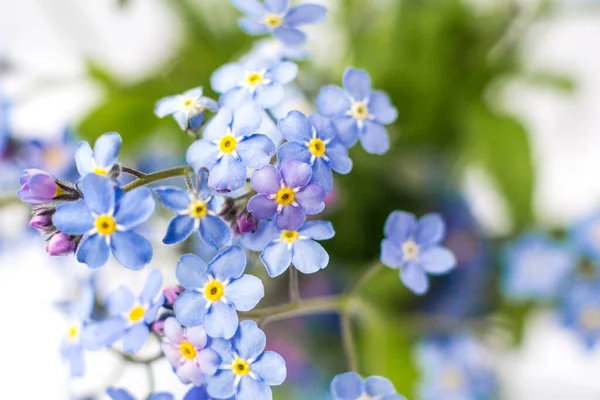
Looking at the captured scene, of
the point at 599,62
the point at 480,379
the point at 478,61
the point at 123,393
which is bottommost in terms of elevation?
the point at 123,393

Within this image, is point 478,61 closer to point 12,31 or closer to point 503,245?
point 503,245

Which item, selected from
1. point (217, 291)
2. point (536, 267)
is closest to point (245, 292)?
point (217, 291)

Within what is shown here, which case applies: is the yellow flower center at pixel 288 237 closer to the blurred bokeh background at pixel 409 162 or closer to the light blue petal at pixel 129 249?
the light blue petal at pixel 129 249

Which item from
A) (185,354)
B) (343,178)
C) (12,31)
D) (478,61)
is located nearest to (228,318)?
(185,354)

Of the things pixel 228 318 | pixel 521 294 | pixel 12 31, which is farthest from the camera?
pixel 12 31

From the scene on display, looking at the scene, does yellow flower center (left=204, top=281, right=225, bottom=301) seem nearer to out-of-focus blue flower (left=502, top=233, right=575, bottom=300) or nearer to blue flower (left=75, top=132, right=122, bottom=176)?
blue flower (left=75, top=132, right=122, bottom=176)

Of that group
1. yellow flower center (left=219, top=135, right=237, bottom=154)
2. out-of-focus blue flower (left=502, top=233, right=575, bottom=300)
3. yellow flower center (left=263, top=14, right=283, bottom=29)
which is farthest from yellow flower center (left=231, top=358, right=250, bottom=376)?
out-of-focus blue flower (left=502, top=233, right=575, bottom=300)
